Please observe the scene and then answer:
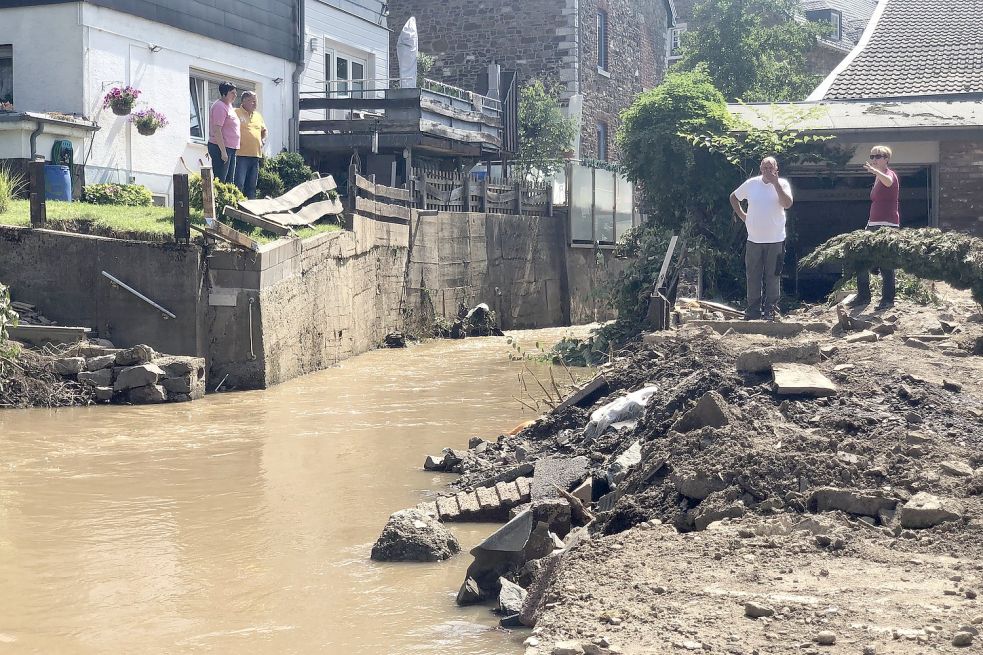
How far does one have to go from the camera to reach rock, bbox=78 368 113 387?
1328cm

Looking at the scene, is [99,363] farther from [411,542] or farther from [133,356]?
[411,542]

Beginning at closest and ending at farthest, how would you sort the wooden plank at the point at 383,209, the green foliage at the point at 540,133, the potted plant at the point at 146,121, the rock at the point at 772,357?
1. the rock at the point at 772,357
2. the wooden plank at the point at 383,209
3. the potted plant at the point at 146,121
4. the green foliage at the point at 540,133

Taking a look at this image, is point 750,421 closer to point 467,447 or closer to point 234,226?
point 467,447

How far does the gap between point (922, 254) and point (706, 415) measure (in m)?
5.51

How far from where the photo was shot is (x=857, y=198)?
18.0 m

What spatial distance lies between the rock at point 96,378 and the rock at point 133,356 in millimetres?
190

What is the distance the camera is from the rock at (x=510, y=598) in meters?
5.97

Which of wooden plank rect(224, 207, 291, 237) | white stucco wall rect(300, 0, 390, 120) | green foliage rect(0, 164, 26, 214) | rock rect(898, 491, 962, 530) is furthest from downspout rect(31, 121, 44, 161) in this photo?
rock rect(898, 491, 962, 530)

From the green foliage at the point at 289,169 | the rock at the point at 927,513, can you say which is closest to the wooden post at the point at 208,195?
the green foliage at the point at 289,169

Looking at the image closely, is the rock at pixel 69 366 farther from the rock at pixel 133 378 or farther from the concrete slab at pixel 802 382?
the concrete slab at pixel 802 382

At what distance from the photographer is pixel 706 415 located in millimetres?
7848

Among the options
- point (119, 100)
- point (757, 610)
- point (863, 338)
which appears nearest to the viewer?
point (757, 610)

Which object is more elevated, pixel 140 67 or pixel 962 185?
pixel 140 67

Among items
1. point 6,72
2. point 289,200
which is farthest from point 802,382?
point 6,72
